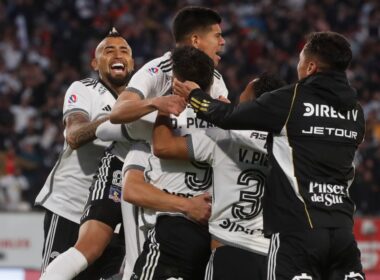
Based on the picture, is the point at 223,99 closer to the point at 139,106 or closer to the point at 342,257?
the point at 139,106

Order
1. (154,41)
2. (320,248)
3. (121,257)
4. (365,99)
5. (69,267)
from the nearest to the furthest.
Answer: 1. (320,248)
2. (69,267)
3. (121,257)
4. (365,99)
5. (154,41)

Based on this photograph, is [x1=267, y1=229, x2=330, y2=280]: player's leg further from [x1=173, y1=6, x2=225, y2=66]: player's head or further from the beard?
the beard

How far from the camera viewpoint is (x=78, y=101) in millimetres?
7297

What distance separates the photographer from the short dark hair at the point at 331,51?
17.9 feet

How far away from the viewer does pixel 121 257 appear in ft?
24.1

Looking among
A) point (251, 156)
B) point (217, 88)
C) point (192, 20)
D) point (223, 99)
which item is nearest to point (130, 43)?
point (192, 20)

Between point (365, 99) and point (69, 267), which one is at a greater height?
point (365, 99)

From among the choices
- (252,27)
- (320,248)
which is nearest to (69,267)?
(320,248)

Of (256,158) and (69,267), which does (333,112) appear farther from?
(69,267)

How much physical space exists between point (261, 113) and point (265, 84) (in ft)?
1.60

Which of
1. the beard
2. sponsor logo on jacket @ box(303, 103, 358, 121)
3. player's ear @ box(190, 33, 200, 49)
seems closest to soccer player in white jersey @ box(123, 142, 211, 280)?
player's ear @ box(190, 33, 200, 49)

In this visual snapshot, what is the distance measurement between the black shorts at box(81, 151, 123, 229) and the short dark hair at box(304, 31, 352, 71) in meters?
1.98

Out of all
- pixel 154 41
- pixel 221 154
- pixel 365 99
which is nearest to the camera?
pixel 221 154

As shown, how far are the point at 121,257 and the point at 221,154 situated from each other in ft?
6.50
